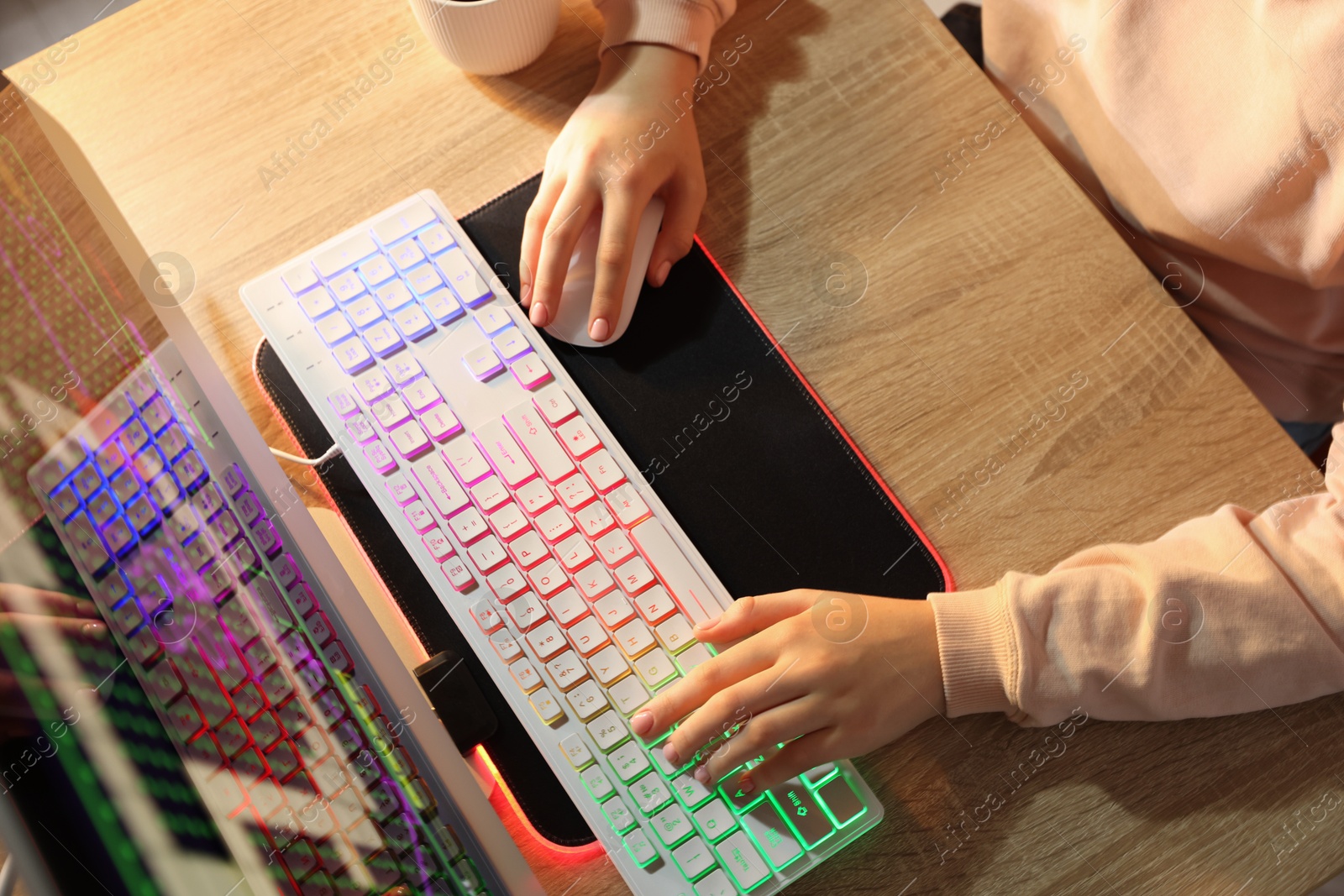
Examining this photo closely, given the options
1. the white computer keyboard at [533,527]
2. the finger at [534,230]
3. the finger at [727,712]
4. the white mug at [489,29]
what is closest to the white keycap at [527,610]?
the white computer keyboard at [533,527]

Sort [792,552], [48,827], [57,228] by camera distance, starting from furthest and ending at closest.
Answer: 1. [792,552]
2. [57,228]
3. [48,827]

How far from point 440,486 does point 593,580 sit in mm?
117

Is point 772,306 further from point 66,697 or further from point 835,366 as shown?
point 66,697

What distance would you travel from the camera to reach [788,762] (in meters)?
0.53

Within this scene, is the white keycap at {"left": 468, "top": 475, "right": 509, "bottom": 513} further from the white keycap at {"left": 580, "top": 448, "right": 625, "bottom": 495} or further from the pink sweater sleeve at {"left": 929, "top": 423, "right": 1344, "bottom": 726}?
the pink sweater sleeve at {"left": 929, "top": 423, "right": 1344, "bottom": 726}

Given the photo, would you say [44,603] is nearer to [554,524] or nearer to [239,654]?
[239,654]

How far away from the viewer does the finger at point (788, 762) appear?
0.53m

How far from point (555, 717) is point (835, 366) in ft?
1.01

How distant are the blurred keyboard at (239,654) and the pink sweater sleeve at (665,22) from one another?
0.44m

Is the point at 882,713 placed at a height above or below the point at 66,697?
below

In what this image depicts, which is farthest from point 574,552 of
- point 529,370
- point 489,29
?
point 489,29

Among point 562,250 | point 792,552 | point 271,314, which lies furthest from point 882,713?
point 271,314

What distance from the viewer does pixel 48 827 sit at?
0.35 metres

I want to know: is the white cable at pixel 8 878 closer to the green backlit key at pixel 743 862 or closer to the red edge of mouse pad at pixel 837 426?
the green backlit key at pixel 743 862
